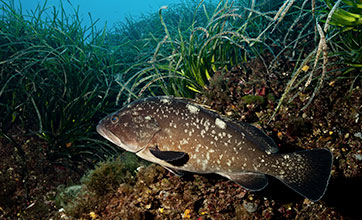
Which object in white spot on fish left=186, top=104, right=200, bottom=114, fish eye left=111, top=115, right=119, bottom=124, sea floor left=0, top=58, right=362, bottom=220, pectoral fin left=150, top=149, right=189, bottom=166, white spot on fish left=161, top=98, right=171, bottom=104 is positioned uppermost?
fish eye left=111, top=115, right=119, bottom=124

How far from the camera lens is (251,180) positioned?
2.54 metres

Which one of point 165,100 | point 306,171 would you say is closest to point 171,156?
point 165,100

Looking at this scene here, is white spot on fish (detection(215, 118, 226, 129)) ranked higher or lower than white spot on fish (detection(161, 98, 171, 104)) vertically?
lower

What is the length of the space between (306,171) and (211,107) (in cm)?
173

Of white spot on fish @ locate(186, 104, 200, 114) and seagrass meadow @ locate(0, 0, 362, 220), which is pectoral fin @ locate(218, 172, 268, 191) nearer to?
seagrass meadow @ locate(0, 0, 362, 220)

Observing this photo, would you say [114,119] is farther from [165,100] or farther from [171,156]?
[171,156]

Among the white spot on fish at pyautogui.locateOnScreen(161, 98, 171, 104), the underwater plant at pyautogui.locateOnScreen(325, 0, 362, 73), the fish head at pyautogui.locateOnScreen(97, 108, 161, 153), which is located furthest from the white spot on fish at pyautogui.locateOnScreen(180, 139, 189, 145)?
the underwater plant at pyautogui.locateOnScreen(325, 0, 362, 73)

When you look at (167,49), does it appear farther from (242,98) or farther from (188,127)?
(188,127)

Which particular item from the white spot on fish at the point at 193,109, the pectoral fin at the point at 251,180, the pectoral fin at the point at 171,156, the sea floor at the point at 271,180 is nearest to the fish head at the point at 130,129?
the pectoral fin at the point at 171,156

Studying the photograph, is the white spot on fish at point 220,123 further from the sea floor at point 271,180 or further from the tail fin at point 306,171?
the sea floor at point 271,180

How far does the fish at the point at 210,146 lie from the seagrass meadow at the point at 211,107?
66 cm

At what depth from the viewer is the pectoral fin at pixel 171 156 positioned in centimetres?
243

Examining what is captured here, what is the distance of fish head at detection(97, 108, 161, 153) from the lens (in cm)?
278

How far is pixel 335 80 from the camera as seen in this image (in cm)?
365
